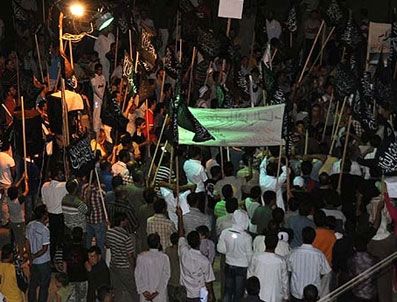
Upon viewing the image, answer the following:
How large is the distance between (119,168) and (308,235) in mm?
4144

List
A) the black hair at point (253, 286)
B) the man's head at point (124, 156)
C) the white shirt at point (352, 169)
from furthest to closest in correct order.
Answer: the man's head at point (124, 156) → the white shirt at point (352, 169) → the black hair at point (253, 286)

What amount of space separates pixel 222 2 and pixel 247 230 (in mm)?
3416

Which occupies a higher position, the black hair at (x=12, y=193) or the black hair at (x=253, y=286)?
the black hair at (x=253, y=286)

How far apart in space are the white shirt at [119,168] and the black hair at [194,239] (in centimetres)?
301

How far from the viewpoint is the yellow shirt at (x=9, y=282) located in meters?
10.2

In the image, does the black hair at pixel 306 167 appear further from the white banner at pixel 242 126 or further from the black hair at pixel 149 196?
the black hair at pixel 149 196

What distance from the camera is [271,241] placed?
9.82 metres

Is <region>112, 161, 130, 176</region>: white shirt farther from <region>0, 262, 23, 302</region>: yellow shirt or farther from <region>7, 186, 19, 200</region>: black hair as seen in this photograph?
<region>0, 262, 23, 302</region>: yellow shirt

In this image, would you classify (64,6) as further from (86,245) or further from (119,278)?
(119,278)

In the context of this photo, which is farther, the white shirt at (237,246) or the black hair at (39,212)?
the black hair at (39,212)

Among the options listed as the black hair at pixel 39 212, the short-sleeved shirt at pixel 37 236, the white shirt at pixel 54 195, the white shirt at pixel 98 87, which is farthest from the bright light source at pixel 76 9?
the short-sleeved shirt at pixel 37 236

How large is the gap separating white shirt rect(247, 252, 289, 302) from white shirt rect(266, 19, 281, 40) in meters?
10.9

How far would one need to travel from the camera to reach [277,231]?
10531 millimetres

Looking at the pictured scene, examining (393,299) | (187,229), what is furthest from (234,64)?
(393,299)
